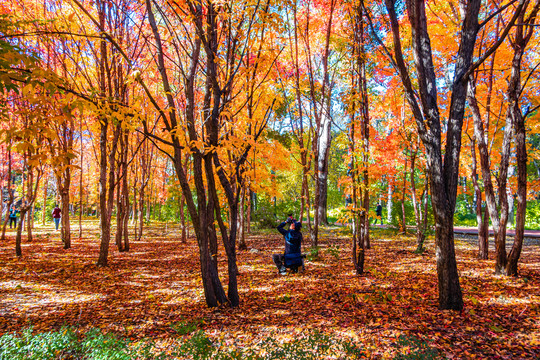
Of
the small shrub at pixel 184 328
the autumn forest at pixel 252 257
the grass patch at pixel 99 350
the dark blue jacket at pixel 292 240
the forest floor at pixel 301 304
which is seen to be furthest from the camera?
the dark blue jacket at pixel 292 240

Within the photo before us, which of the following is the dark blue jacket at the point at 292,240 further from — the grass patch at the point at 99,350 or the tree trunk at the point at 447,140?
the grass patch at the point at 99,350

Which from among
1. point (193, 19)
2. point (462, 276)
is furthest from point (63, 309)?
point (462, 276)

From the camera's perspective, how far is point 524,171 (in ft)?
15.6

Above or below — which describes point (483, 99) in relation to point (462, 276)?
above

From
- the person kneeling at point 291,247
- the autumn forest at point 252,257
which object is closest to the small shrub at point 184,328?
the autumn forest at point 252,257

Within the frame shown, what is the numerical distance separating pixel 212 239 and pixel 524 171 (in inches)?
203

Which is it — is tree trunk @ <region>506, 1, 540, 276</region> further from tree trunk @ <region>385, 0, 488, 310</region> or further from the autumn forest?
tree trunk @ <region>385, 0, 488, 310</region>

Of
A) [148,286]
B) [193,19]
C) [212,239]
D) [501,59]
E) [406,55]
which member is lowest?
[148,286]

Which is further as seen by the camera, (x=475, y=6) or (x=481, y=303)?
(x=481, y=303)

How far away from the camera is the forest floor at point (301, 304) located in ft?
10.1

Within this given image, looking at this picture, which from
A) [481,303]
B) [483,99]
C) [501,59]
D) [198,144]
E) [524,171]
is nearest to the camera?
[198,144]

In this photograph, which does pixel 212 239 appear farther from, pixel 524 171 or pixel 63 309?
pixel 524 171

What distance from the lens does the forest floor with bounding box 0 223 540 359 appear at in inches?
122

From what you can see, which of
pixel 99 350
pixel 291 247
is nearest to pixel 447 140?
pixel 291 247
